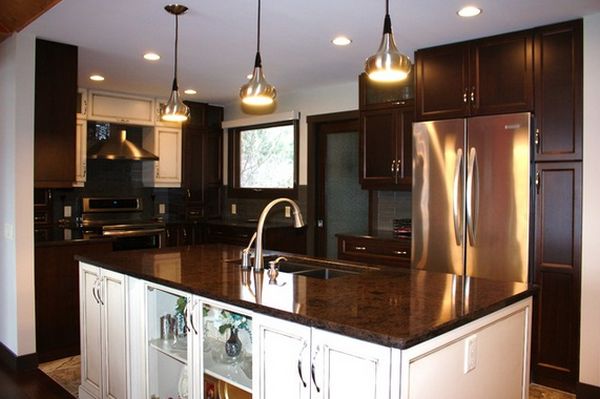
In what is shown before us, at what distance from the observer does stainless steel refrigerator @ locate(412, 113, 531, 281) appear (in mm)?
3453

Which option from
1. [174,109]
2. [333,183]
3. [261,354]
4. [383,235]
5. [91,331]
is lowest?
[91,331]

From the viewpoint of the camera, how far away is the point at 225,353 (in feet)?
7.75

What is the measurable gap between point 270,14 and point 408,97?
1692 mm

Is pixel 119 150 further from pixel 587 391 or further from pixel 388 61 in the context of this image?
pixel 587 391

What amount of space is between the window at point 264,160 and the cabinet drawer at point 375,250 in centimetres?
134

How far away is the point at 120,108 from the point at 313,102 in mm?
2260

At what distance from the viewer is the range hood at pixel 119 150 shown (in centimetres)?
566

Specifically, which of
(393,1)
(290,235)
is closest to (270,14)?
(393,1)

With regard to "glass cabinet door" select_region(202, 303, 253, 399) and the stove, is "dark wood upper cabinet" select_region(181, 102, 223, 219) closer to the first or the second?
the stove

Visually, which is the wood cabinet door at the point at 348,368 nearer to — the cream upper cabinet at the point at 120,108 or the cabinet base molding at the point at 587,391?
the cabinet base molding at the point at 587,391

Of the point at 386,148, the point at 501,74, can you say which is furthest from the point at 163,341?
the point at 501,74

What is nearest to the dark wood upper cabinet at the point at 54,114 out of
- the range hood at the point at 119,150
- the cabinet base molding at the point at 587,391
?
the range hood at the point at 119,150

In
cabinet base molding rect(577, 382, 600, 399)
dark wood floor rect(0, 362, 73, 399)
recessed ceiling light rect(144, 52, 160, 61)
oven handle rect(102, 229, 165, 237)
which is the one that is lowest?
dark wood floor rect(0, 362, 73, 399)

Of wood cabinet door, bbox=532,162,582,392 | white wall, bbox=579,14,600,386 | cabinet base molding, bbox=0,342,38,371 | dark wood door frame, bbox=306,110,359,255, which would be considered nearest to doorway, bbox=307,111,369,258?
dark wood door frame, bbox=306,110,359,255
